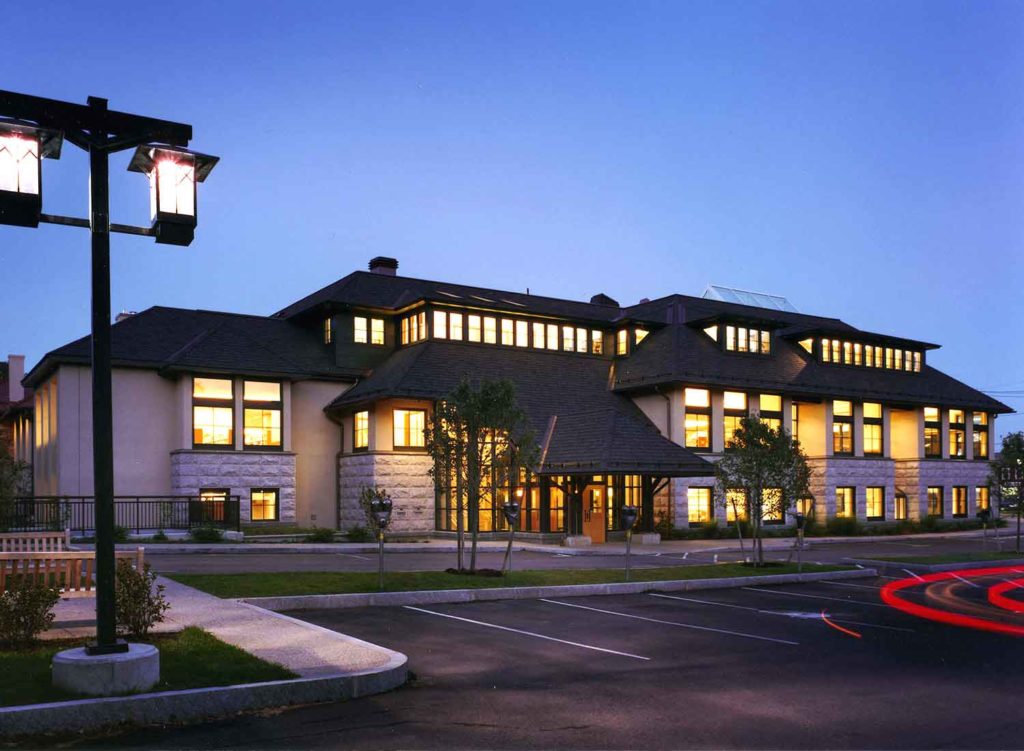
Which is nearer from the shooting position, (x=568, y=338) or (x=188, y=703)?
(x=188, y=703)

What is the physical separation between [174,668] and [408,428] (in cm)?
2976

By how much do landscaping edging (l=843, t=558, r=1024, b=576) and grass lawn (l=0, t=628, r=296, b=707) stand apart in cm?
2150

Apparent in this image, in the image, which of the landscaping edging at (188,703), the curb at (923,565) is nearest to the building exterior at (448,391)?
the curb at (923,565)

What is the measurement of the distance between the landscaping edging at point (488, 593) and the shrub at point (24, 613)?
5478mm

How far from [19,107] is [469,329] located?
3442 cm

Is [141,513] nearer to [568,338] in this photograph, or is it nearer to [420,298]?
[420,298]

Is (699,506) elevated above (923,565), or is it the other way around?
(699,506)

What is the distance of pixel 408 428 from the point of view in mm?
39906

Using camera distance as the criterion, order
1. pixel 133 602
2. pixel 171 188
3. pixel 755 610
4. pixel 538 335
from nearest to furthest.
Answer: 1. pixel 171 188
2. pixel 133 602
3. pixel 755 610
4. pixel 538 335

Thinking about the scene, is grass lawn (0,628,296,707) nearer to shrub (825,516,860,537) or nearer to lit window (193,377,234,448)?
lit window (193,377,234,448)

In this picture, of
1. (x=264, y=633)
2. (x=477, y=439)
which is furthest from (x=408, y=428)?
(x=264, y=633)

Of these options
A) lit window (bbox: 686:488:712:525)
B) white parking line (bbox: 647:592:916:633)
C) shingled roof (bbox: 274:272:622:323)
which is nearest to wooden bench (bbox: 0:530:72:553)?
white parking line (bbox: 647:592:916:633)

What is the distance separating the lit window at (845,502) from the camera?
49.1 meters

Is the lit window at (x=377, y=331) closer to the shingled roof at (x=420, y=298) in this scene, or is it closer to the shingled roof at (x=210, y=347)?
the shingled roof at (x=420, y=298)
